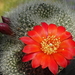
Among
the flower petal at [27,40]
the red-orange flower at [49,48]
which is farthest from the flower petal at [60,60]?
the flower petal at [27,40]

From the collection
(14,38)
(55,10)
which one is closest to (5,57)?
(14,38)

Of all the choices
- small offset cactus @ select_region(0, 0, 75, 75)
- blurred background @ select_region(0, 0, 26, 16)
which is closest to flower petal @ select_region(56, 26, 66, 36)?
small offset cactus @ select_region(0, 0, 75, 75)

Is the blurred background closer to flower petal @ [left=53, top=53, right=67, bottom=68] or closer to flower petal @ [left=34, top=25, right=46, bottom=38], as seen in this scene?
flower petal @ [left=34, top=25, right=46, bottom=38]

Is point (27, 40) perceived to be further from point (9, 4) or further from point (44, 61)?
point (9, 4)

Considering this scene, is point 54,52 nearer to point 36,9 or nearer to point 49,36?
point 49,36

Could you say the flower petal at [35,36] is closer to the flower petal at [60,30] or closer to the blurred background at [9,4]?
the flower petal at [60,30]

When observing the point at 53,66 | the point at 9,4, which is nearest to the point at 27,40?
the point at 53,66

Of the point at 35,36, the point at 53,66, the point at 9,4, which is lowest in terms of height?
→ the point at 53,66

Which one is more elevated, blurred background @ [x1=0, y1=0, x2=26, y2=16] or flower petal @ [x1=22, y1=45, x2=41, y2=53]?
blurred background @ [x1=0, y1=0, x2=26, y2=16]

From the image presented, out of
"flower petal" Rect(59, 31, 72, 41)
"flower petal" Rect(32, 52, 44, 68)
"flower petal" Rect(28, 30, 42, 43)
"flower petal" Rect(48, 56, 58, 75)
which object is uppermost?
"flower petal" Rect(28, 30, 42, 43)
